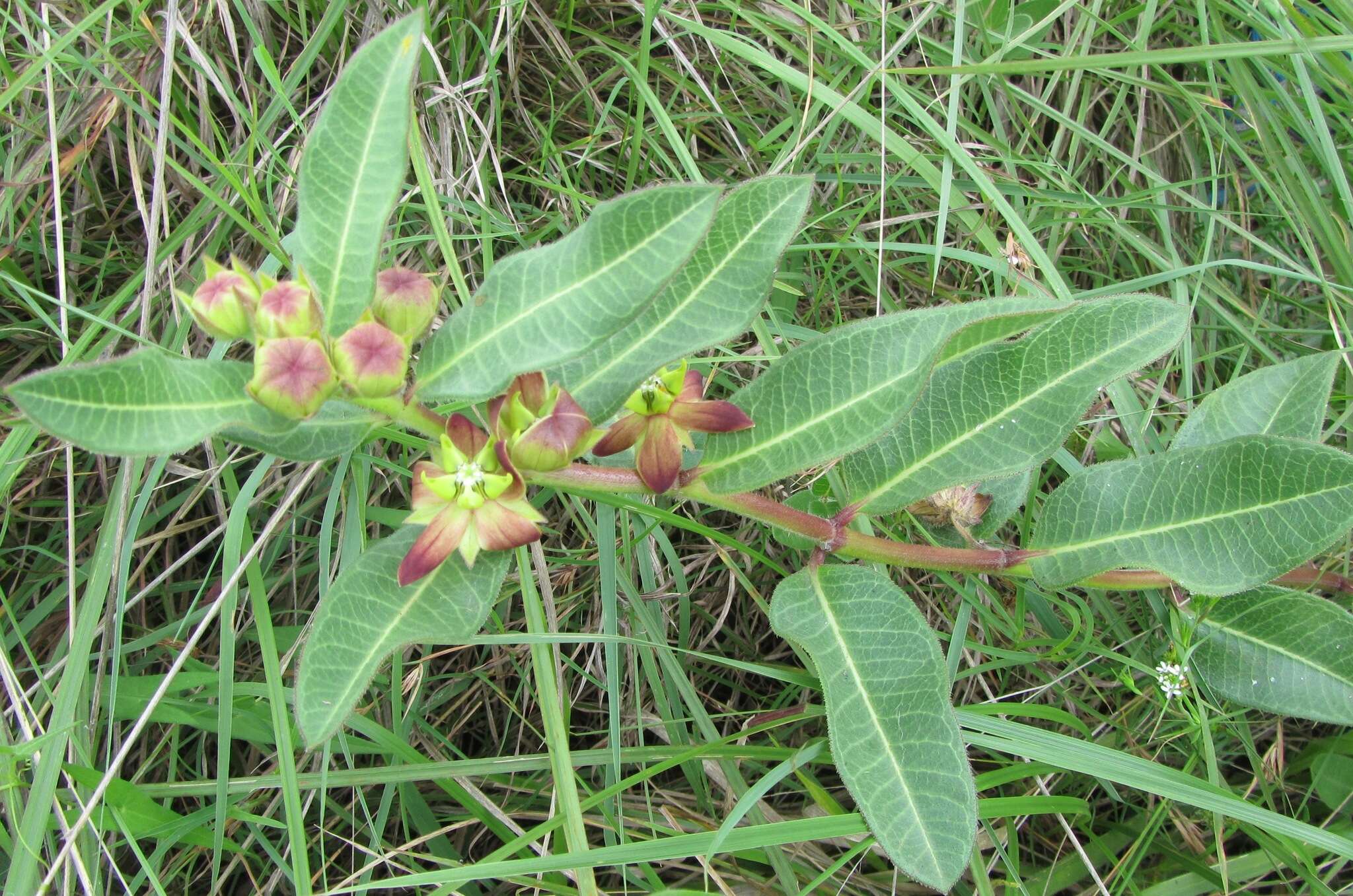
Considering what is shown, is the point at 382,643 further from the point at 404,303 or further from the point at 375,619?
the point at 404,303

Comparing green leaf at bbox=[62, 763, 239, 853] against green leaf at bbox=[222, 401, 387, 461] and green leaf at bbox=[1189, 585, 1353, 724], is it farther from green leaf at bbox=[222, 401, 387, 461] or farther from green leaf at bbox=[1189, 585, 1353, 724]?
green leaf at bbox=[1189, 585, 1353, 724]

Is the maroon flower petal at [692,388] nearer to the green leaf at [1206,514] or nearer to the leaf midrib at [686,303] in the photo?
the leaf midrib at [686,303]

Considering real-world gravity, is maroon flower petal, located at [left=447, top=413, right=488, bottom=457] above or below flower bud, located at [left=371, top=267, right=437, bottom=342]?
below

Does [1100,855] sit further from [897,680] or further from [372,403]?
[372,403]

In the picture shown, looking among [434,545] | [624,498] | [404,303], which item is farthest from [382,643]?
[624,498]

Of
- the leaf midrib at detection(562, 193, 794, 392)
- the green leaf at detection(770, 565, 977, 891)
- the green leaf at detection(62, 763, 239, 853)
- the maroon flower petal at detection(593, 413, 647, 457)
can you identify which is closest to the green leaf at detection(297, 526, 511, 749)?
the maroon flower petal at detection(593, 413, 647, 457)

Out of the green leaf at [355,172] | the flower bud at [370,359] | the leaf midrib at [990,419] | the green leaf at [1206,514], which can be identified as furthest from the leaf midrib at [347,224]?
the green leaf at [1206,514]
